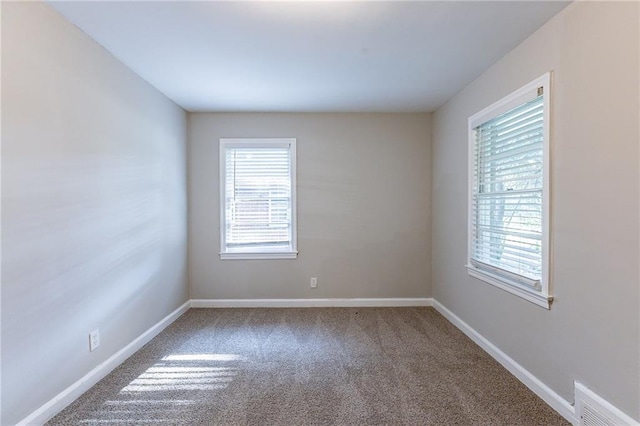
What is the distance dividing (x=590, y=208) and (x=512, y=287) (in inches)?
34.4

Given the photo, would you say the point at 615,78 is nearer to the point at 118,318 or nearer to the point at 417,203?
the point at 417,203

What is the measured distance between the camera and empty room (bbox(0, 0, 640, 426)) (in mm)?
1680

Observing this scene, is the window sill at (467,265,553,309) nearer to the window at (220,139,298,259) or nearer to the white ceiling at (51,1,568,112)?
the white ceiling at (51,1,568,112)

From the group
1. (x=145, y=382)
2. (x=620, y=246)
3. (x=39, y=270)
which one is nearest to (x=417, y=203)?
(x=620, y=246)

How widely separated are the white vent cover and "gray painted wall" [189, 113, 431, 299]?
2.27 metres

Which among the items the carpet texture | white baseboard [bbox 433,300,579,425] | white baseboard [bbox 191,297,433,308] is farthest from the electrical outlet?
white baseboard [bbox 433,300,579,425]

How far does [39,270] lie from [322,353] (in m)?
2.06

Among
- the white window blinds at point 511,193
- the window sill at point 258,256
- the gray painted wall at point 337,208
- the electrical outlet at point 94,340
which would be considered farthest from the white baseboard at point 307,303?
the electrical outlet at point 94,340

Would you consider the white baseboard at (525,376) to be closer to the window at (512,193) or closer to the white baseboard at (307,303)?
the window at (512,193)

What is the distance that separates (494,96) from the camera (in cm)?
264

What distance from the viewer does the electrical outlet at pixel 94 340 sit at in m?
2.23

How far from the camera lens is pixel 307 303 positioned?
402 centimetres

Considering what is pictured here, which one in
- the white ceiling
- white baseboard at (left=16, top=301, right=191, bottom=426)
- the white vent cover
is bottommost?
white baseboard at (left=16, top=301, right=191, bottom=426)

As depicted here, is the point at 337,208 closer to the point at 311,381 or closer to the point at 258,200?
the point at 258,200
